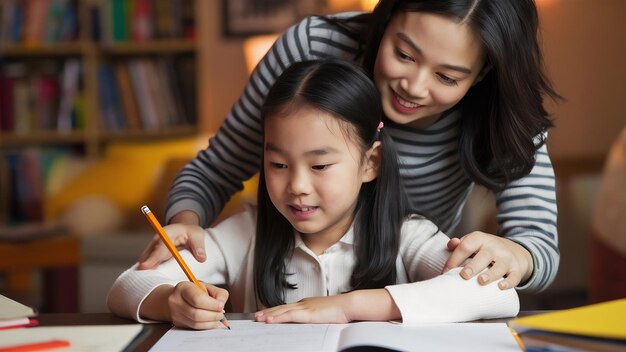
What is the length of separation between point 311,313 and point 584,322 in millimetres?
303

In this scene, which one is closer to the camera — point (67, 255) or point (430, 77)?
point (430, 77)

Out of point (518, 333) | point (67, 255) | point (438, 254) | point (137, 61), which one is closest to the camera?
point (518, 333)

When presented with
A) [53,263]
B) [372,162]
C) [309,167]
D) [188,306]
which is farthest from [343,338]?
[53,263]

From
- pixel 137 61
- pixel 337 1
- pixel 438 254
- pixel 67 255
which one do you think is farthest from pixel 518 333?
pixel 137 61

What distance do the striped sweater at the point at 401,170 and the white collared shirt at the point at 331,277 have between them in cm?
12

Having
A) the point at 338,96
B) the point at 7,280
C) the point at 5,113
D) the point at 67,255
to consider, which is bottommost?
the point at 7,280

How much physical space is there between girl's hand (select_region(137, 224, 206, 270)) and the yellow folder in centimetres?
48

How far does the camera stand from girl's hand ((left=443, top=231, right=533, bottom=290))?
43.8 inches

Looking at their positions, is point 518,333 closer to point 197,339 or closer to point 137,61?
point 197,339

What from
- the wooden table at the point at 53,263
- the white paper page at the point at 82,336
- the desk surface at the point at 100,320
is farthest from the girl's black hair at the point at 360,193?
the wooden table at the point at 53,263

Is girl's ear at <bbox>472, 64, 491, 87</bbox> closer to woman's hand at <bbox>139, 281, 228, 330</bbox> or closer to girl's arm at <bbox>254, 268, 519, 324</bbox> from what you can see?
girl's arm at <bbox>254, 268, 519, 324</bbox>

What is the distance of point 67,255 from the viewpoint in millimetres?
3412

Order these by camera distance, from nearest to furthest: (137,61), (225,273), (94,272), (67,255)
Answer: (225,273), (67,255), (94,272), (137,61)

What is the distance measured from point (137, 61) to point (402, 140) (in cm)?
336
